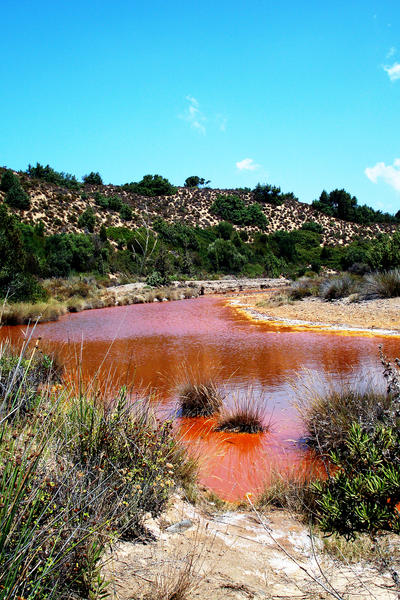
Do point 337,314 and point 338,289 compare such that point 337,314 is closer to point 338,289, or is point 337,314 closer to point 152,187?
point 338,289

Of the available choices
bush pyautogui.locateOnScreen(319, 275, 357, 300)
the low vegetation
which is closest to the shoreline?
bush pyautogui.locateOnScreen(319, 275, 357, 300)

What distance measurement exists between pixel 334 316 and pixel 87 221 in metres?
30.6

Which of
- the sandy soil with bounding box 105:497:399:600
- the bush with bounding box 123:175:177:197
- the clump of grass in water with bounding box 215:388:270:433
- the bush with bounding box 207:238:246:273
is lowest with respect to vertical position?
the clump of grass in water with bounding box 215:388:270:433

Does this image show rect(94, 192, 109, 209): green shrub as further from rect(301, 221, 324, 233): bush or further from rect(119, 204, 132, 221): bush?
rect(301, 221, 324, 233): bush

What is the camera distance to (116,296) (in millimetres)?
24828

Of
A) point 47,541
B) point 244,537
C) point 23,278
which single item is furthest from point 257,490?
point 23,278

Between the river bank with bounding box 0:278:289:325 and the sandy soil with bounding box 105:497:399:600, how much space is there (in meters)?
8.94

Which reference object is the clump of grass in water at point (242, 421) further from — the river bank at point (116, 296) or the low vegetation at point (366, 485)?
the river bank at point (116, 296)

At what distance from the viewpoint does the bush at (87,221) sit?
131 ft

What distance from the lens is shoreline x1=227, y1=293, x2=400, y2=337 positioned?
12.2 meters

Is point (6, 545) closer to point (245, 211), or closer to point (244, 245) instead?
point (244, 245)

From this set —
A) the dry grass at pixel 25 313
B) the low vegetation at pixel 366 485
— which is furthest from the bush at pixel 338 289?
the low vegetation at pixel 366 485

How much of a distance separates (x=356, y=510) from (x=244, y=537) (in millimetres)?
719

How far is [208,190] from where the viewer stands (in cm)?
6719
